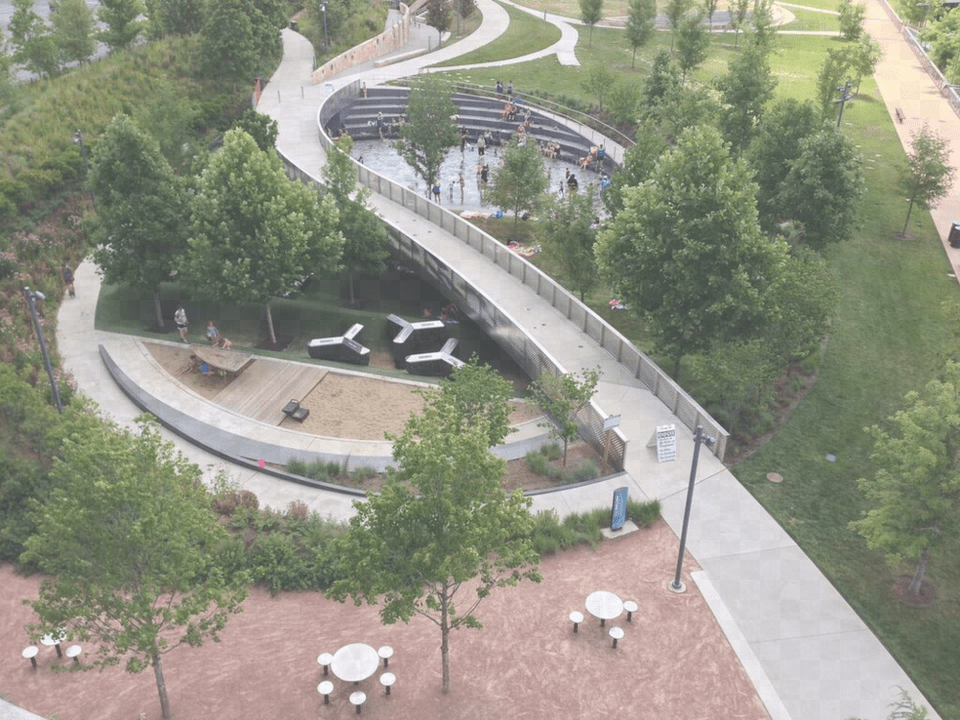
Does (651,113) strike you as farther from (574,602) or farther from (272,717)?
(272,717)

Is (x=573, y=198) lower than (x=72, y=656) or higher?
higher

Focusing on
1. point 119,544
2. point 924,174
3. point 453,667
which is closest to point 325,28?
point 924,174

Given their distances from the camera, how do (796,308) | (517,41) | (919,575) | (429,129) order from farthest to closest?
1. (517,41)
2. (429,129)
3. (796,308)
4. (919,575)

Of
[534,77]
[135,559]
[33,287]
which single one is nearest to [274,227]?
[33,287]

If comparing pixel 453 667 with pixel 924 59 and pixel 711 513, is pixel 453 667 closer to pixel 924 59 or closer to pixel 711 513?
pixel 711 513

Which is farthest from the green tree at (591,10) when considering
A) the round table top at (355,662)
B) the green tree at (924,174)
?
the round table top at (355,662)

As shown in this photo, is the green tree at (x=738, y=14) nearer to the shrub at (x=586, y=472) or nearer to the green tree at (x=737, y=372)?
the green tree at (x=737, y=372)
